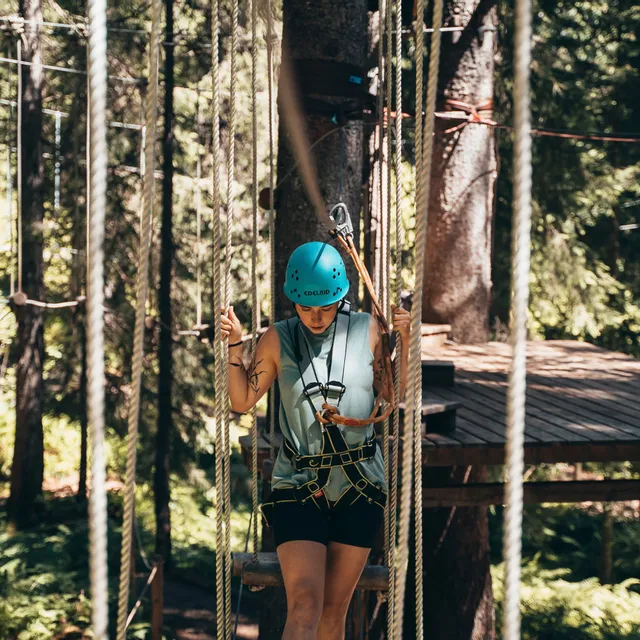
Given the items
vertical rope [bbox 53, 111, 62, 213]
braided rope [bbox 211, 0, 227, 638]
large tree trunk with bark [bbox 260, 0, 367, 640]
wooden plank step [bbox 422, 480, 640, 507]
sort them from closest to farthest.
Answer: braided rope [bbox 211, 0, 227, 638]
large tree trunk with bark [bbox 260, 0, 367, 640]
wooden plank step [bbox 422, 480, 640, 507]
vertical rope [bbox 53, 111, 62, 213]

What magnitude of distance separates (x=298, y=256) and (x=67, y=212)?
976cm

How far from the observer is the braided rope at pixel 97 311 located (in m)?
1.27

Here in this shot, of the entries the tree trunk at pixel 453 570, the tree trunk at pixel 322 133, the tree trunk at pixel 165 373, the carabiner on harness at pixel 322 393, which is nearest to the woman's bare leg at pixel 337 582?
the carabiner on harness at pixel 322 393

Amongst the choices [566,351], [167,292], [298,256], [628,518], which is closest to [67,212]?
[167,292]

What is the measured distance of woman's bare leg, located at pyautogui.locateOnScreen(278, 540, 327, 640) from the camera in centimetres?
260

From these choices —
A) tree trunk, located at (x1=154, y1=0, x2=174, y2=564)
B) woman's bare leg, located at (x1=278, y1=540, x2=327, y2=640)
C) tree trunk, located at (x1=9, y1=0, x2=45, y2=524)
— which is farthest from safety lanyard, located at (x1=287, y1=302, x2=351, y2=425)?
tree trunk, located at (x1=9, y1=0, x2=45, y2=524)

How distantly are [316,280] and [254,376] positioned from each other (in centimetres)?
40

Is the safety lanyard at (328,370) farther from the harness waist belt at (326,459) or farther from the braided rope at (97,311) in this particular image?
the braided rope at (97,311)

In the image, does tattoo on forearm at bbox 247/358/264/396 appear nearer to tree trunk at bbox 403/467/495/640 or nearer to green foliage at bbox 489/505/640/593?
tree trunk at bbox 403/467/495/640

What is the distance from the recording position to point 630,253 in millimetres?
12516

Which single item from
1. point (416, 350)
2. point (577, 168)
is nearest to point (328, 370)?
point (416, 350)

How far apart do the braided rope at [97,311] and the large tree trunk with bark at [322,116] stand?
336 centimetres

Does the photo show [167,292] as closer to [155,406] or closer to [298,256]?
[155,406]

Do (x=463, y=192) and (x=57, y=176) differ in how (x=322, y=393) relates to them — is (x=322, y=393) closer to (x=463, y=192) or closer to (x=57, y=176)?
(x=463, y=192)
